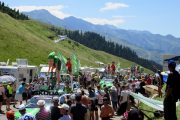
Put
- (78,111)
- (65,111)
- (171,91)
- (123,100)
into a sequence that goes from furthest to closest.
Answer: (123,100), (78,111), (65,111), (171,91)

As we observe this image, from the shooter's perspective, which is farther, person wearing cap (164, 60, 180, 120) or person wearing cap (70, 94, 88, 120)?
person wearing cap (70, 94, 88, 120)

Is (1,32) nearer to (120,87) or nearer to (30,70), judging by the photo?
(30,70)

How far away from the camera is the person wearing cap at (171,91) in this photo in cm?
1138

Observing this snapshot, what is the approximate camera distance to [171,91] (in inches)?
451

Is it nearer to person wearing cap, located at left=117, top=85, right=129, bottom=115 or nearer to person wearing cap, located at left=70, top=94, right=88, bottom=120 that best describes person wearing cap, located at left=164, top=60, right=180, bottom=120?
person wearing cap, located at left=70, top=94, right=88, bottom=120

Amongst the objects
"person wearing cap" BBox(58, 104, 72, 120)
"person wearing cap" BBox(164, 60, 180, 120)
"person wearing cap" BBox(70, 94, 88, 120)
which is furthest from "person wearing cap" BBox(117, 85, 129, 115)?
"person wearing cap" BBox(164, 60, 180, 120)

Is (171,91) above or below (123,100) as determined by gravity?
above

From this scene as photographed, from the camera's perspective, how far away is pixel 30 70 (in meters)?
43.5

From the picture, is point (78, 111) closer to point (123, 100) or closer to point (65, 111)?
point (65, 111)

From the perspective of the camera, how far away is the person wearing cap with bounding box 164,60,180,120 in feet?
37.3

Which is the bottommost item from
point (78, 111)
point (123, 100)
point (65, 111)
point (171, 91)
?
point (123, 100)

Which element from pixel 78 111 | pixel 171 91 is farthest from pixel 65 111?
pixel 171 91

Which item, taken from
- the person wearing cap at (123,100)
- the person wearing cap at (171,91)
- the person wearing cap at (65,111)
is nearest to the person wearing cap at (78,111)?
the person wearing cap at (65,111)

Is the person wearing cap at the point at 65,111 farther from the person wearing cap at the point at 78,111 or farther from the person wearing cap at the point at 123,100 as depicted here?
the person wearing cap at the point at 123,100
